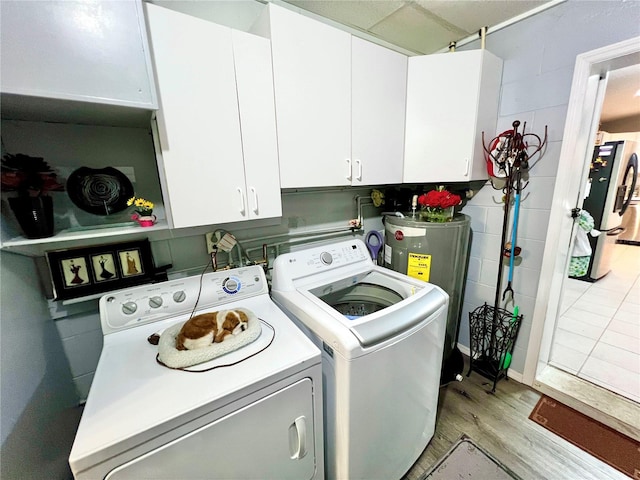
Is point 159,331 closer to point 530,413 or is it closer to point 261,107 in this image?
point 261,107

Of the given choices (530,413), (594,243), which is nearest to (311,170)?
(530,413)

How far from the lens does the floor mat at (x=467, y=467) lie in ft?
4.32

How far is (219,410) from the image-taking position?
773mm

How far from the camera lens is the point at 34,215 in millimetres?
883

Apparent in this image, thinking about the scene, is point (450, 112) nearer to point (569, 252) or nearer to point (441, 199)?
point (441, 199)

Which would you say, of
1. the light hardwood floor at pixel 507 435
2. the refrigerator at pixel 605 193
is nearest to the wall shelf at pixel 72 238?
the light hardwood floor at pixel 507 435

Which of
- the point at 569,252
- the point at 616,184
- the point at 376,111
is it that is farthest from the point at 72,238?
the point at 616,184

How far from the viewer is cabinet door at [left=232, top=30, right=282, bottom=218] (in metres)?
1.09

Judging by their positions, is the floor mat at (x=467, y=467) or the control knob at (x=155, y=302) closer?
the control knob at (x=155, y=302)

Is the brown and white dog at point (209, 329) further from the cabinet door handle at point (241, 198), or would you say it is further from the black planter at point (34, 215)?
the black planter at point (34, 215)

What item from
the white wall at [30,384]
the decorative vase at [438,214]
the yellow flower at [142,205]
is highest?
the yellow flower at [142,205]

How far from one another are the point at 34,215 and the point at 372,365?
4.37ft

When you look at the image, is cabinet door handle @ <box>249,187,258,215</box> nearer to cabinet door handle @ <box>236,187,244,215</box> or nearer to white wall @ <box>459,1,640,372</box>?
cabinet door handle @ <box>236,187,244,215</box>

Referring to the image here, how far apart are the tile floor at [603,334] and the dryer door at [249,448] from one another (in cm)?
216
